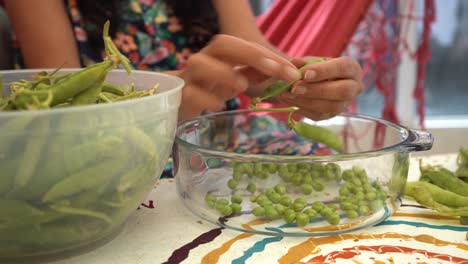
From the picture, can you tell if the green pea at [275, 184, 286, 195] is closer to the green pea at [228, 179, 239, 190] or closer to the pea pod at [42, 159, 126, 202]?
the green pea at [228, 179, 239, 190]

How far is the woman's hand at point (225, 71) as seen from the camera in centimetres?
54

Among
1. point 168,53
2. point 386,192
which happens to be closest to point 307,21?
point 168,53

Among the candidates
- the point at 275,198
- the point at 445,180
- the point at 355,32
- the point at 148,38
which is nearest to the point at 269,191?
the point at 275,198

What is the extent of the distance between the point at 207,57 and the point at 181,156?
133mm

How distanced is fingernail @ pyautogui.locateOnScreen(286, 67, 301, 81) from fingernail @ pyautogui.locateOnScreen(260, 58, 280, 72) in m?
0.02

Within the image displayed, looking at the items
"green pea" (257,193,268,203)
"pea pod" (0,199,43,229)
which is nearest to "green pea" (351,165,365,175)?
"green pea" (257,193,268,203)

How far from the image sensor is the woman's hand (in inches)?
21.3

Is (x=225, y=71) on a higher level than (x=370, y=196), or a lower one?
higher

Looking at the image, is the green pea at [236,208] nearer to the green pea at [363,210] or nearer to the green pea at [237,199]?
the green pea at [237,199]

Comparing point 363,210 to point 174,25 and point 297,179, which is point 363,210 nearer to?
point 297,179

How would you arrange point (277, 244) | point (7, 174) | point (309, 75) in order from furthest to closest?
point (309, 75) → point (277, 244) → point (7, 174)

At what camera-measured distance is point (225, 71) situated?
1.88 feet

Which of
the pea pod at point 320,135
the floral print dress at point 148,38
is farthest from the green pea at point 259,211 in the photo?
the floral print dress at point 148,38

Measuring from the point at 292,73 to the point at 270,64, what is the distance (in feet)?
0.11
